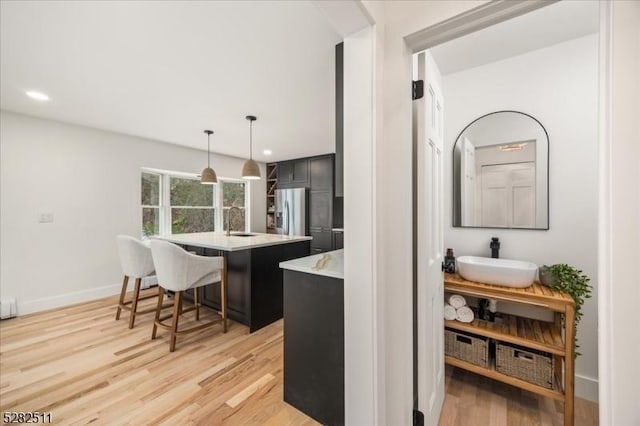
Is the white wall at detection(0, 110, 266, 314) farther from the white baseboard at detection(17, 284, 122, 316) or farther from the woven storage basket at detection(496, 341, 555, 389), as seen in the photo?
the woven storage basket at detection(496, 341, 555, 389)

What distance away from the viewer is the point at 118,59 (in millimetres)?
1937

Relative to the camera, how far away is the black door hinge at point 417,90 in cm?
127

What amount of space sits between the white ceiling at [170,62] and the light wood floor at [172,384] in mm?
2364

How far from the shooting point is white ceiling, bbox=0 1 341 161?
148 cm

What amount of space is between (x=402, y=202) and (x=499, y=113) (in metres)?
1.47

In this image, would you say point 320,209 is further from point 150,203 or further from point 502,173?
point 502,173

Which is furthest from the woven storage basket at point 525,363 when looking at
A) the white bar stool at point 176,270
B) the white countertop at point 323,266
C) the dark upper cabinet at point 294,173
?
the dark upper cabinet at point 294,173

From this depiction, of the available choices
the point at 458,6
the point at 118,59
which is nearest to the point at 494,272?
the point at 458,6

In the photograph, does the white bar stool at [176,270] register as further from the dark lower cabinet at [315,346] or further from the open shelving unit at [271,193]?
the open shelving unit at [271,193]

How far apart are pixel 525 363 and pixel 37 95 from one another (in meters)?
4.67

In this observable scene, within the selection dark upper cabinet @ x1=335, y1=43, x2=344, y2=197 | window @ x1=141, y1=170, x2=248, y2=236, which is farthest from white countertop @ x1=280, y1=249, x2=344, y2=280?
window @ x1=141, y1=170, x2=248, y2=236

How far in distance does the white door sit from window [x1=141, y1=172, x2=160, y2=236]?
452 cm

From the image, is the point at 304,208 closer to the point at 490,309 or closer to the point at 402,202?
the point at 490,309

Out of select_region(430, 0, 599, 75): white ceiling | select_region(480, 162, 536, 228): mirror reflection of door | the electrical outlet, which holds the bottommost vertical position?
the electrical outlet
